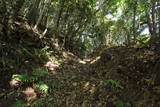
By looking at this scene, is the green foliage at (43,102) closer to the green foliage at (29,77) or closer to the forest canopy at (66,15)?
the green foliage at (29,77)

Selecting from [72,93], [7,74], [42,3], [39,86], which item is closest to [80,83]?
[72,93]

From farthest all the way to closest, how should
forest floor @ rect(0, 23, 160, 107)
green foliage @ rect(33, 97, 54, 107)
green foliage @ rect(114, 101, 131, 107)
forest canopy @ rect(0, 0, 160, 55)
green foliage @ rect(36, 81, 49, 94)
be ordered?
forest canopy @ rect(0, 0, 160, 55) < green foliage @ rect(36, 81, 49, 94) < green foliage @ rect(33, 97, 54, 107) < forest floor @ rect(0, 23, 160, 107) < green foliage @ rect(114, 101, 131, 107)

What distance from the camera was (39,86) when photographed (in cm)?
558

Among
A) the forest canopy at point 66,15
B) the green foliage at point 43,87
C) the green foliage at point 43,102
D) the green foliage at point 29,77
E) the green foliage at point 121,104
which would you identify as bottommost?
the green foliage at point 121,104

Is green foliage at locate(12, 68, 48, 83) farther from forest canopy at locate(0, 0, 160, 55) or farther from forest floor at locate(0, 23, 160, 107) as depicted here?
forest canopy at locate(0, 0, 160, 55)

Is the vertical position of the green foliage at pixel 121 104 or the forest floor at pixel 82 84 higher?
the forest floor at pixel 82 84

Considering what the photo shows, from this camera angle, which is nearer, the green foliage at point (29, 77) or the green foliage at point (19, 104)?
the green foliage at point (19, 104)

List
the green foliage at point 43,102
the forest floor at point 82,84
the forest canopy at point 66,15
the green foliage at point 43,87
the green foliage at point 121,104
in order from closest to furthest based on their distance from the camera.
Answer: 1. the green foliage at point 121,104
2. the forest floor at point 82,84
3. the green foliage at point 43,102
4. the green foliage at point 43,87
5. the forest canopy at point 66,15

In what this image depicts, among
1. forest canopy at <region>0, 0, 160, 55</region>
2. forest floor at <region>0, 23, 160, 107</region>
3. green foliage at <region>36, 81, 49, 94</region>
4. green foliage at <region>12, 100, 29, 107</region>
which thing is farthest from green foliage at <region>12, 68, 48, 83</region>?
forest canopy at <region>0, 0, 160, 55</region>

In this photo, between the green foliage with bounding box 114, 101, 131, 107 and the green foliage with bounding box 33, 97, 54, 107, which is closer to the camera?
the green foliage with bounding box 114, 101, 131, 107

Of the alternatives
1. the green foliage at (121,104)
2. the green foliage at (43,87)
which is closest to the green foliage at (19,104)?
the green foliage at (43,87)

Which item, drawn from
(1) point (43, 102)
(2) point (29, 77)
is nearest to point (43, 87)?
(1) point (43, 102)

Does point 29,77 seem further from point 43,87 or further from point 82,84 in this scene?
point 82,84

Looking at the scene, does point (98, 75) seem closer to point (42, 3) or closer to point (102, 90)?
point (102, 90)
